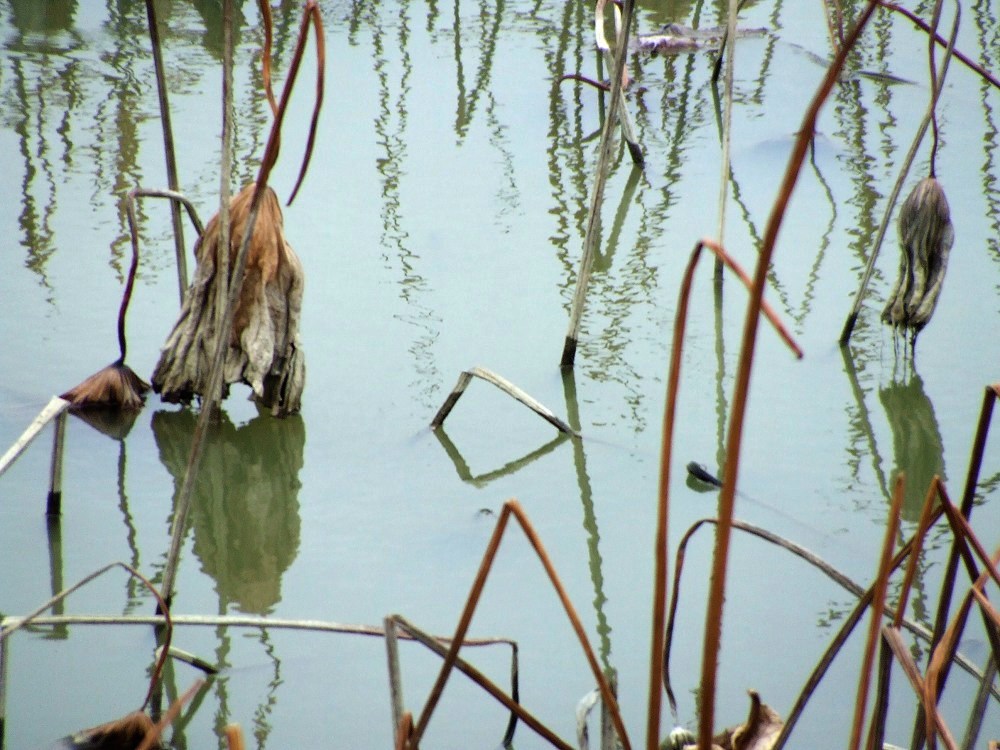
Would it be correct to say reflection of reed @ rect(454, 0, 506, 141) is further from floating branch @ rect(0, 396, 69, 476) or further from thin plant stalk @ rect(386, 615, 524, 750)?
thin plant stalk @ rect(386, 615, 524, 750)

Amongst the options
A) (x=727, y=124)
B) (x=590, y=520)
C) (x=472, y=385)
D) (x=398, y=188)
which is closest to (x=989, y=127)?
(x=727, y=124)

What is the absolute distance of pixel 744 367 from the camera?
16.7 inches

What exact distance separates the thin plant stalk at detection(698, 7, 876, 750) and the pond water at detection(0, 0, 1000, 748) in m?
0.60

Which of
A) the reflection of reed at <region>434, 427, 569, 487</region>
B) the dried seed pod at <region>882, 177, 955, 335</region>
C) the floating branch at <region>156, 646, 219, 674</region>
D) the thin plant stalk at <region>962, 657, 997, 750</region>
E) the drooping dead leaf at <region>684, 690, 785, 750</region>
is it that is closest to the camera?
the thin plant stalk at <region>962, 657, 997, 750</region>

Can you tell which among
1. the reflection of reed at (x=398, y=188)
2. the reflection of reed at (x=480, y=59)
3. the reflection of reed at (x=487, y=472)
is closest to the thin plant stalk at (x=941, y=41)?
the reflection of reed at (x=487, y=472)

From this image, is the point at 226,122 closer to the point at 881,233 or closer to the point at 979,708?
the point at 979,708

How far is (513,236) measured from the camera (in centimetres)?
220

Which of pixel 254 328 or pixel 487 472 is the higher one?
pixel 254 328

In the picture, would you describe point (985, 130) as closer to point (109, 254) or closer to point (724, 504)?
point (109, 254)

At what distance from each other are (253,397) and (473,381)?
371mm

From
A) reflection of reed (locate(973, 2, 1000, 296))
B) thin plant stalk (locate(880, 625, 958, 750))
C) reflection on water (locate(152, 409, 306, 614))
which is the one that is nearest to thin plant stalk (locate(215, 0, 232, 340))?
reflection on water (locate(152, 409, 306, 614))

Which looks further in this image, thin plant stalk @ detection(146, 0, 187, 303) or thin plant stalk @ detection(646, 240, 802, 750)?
thin plant stalk @ detection(146, 0, 187, 303)

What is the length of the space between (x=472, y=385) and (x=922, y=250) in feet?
2.45

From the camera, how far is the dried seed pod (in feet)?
5.51
